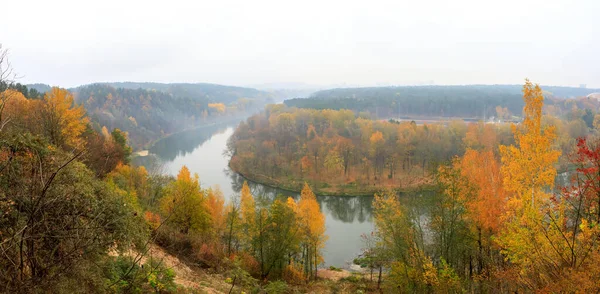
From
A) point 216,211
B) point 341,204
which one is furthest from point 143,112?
point 216,211

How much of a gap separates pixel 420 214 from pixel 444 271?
267cm

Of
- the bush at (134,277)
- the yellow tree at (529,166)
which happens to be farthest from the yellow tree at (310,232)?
the bush at (134,277)

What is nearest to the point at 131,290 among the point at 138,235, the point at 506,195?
the point at 138,235

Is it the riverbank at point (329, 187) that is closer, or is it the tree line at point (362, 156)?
the riverbank at point (329, 187)

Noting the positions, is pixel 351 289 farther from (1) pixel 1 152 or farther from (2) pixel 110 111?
(2) pixel 110 111

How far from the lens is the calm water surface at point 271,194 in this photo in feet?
79.8

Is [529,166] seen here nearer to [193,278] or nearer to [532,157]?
[532,157]

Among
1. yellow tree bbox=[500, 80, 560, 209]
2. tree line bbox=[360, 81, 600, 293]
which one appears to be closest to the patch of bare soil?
tree line bbox=[360, 81, 600, 293]

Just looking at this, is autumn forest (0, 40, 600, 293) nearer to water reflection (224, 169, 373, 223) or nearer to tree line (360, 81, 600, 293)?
tree line (360, 81, 600, 293)

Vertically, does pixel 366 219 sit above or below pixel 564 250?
below

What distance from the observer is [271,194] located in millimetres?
38531

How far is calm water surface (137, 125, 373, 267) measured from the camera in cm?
2431

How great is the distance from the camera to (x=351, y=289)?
50.2 ft

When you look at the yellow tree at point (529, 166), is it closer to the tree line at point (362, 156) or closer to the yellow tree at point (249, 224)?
the yellow tree at point (249, 224)
